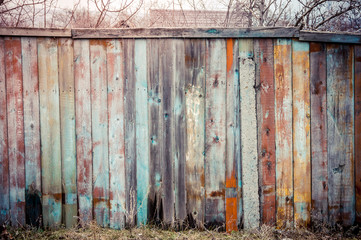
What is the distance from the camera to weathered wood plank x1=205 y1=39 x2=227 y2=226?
2637 millimetres

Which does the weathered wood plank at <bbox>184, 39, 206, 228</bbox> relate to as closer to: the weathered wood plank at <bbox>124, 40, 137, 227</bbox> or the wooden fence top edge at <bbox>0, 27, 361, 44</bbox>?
the wooden fence top edge at <bbox>0, 27, 361, 44</bbox>

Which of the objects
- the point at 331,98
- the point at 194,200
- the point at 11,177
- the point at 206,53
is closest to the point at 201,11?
the point at 206,53

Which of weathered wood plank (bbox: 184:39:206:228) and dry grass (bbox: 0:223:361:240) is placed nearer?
dry grass (bbox: 0:223:361:240)

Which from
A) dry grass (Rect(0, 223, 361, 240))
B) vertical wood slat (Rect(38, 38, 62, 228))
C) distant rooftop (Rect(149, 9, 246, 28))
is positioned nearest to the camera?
dry grass (Rect(0, 223, 361, 240))

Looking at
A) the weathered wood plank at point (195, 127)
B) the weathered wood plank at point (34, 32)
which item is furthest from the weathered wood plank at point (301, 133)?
the weathered wood plank at point (34, 32)

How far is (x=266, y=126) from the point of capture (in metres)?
2.66

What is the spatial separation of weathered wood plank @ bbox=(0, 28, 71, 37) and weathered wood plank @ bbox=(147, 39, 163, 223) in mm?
887

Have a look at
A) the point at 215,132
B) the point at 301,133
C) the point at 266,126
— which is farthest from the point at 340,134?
the point at 215,132

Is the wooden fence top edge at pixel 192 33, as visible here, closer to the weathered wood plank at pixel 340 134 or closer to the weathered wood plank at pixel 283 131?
the weathered wood plank at pixel 283 131

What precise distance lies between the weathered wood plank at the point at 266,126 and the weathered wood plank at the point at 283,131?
4 cm

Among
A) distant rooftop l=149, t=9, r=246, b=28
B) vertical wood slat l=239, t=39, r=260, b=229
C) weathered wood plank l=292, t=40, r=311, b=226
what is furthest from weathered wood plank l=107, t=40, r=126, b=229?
distant rooftop l=149, t=9, r=246, b=28

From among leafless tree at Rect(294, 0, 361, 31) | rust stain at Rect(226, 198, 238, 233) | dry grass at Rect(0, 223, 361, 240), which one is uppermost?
leafless tree at Rect(294, 0, 361, 31)

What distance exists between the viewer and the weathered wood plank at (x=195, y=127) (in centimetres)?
263

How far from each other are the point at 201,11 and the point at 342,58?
10.6ft
